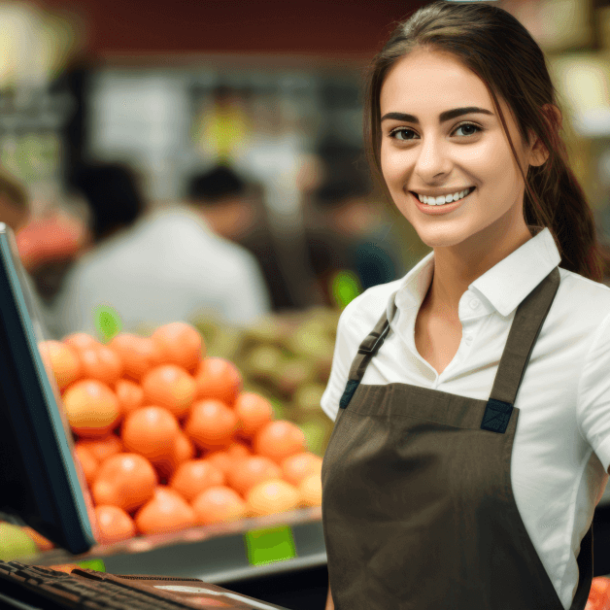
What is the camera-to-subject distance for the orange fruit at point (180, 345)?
2041 mm

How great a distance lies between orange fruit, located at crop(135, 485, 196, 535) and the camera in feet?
5.47

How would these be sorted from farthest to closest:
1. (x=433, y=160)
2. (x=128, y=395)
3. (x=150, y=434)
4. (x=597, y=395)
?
(x=128, y=395)
(x=150, y=434)
(x=433, y=160)
(x=597, y=395)

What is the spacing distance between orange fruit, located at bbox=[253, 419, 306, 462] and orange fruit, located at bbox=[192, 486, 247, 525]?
9.3 inches

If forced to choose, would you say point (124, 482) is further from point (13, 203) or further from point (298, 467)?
point (13, 203)

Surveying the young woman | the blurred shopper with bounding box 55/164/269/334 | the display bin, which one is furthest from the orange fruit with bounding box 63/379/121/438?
the blurred shopper with bounding box 55/164/269/334

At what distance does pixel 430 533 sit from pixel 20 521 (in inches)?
22.2

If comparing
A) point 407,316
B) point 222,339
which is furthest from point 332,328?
point 407,316

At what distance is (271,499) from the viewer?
69.9 inches

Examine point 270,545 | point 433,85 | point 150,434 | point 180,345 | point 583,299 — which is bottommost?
point 270,545

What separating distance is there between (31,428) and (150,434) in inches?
39.3

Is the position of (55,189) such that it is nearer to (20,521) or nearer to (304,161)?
(304,161)

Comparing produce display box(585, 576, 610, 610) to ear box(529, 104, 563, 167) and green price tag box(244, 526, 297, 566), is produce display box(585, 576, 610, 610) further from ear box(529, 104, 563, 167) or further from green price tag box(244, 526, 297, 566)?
ear box(529, 104, 563, 167)

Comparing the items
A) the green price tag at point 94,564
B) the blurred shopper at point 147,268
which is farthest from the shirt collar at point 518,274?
the blurred shopper at point 147,268

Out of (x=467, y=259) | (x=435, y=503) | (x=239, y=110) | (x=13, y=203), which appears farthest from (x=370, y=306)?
(x=239, y=110)
